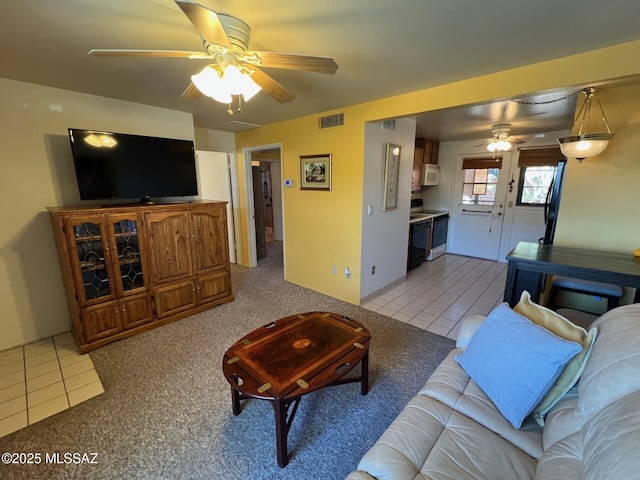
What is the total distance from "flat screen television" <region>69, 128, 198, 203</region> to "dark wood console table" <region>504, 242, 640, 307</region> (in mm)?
3359

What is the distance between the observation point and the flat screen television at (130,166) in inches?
99.1

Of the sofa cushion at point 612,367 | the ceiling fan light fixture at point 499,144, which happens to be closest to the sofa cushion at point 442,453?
the sofa cushion at point 612,367

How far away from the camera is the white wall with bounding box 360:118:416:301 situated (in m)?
3.23

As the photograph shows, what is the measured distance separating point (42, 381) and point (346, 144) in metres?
3.49

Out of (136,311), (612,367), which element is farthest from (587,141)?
(136,311)

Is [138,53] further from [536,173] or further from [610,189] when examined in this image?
[536,173]

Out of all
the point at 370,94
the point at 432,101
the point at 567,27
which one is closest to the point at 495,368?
the point at 567,27

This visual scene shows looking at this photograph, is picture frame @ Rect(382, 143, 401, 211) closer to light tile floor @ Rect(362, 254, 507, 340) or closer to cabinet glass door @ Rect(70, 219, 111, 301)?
light tile floor @ Rect(362, 254, 507, 340)

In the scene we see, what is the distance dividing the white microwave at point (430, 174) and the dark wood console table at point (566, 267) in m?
3.10

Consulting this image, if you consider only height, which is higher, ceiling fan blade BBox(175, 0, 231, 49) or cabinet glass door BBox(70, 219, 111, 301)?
ceiling fan blade BBox(175, 0, 231, 49)

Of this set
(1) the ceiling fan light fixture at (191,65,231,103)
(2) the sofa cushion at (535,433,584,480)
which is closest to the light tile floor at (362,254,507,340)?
(2) the sofa cushion at (535,433,584,480)

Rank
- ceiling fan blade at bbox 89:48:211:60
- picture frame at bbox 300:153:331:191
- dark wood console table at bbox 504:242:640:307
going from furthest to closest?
1. picture frame at bbox 300:153:331:191
2. dark wood console table at bbox 504:242:640:307
3. ceiling fan blade at bbox 89:48:211:60

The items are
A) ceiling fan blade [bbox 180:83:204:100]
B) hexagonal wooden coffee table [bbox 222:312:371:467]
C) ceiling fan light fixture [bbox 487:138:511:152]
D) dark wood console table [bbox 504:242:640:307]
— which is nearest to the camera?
hexagonal wooden coffee table [bbox 222:312:371:467]

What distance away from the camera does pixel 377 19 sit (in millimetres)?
1456
